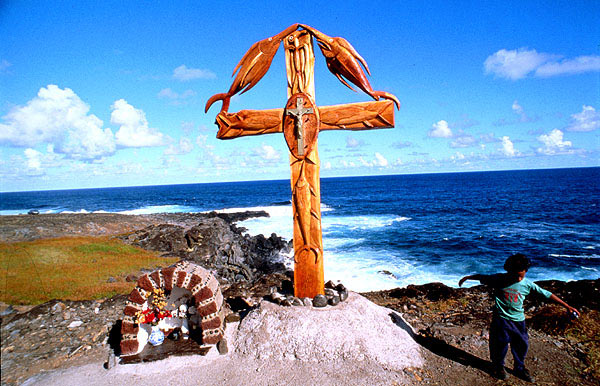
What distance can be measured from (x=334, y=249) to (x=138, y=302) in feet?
49.7

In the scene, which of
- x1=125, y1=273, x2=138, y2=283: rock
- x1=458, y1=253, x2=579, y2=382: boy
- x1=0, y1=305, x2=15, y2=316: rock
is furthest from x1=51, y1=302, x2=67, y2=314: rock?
x1=458, y1=253, x2=579, y2=382: boy

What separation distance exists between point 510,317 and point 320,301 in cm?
308

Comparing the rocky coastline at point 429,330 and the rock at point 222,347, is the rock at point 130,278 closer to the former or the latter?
the rocky coastline at point 429,330

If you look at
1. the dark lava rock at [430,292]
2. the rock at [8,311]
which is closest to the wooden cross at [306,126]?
the dark lava rock at [430,292]

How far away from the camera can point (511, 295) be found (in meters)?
4.67

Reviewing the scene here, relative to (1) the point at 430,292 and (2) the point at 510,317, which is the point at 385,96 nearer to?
(2) the point at 510,317

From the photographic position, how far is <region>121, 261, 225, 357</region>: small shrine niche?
5680mm

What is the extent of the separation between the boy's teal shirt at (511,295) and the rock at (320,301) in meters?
2.85

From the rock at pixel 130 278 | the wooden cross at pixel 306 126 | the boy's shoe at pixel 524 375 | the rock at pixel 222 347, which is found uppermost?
the wooden cross at pixel 306 126

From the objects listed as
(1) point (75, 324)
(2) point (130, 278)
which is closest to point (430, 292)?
(1) point (75, 324)

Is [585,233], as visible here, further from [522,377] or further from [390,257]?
[522,377]

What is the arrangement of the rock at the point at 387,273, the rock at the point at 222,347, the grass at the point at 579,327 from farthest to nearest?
the rock at the point at 387,273
the rock at the point at 222,347
the grass at the point at 579,327

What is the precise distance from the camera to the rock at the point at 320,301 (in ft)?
19.6

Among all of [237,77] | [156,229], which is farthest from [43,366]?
[156,229]
